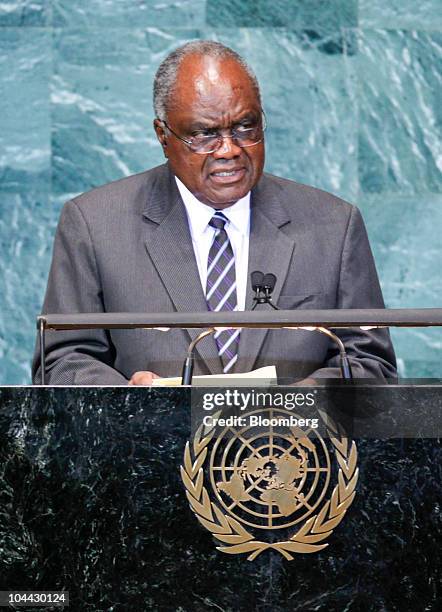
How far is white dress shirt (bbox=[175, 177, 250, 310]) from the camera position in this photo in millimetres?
2799

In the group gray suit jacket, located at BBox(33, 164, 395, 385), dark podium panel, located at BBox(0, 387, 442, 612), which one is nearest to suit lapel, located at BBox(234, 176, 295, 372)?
gray suit jacket, located at BBox(33, 164, 395, 385)

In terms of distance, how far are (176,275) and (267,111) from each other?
153 centimetres

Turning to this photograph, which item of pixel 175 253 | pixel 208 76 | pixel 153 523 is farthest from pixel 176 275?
pixel 153 523

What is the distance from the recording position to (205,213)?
9.29ft

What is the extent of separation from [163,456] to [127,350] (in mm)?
938

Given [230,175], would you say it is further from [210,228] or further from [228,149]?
[210,228]

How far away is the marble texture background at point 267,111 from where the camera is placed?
13.5 feet

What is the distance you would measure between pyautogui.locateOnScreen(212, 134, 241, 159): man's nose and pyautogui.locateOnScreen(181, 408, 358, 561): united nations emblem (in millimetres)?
1021

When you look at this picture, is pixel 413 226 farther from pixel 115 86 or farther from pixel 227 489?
pixel 227 489

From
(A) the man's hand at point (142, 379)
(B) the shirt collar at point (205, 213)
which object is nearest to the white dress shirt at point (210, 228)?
(B) the shirt collar at point (205, 213)

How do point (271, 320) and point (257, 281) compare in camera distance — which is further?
point (257, 281)

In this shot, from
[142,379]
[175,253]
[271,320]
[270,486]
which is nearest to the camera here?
[270,486]

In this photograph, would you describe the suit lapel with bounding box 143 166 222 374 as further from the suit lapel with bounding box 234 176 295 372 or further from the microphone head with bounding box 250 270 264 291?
the microphone head with bounding box 250 270 264 291

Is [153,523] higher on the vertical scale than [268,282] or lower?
lower
